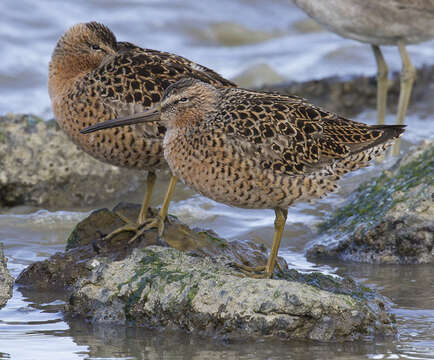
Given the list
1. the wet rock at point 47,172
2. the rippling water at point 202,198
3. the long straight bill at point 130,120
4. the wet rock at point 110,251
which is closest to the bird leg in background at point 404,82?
the rippling water at point 202,198

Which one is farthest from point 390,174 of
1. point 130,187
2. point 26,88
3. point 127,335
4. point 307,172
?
point 26,88

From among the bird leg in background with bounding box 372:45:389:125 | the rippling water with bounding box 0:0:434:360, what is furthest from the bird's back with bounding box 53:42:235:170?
the bird leg in background with bounding box 372:45:389:125

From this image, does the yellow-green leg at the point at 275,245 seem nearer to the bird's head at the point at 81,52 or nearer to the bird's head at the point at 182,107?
the bird's head at the point at 182,107

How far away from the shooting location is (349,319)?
4672mm

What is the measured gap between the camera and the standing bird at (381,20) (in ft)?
30.0

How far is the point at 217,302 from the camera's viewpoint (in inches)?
185

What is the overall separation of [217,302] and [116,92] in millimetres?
1760

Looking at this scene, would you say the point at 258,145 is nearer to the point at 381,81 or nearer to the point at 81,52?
the point at 81,52

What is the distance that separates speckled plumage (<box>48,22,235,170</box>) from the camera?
573 centimetres

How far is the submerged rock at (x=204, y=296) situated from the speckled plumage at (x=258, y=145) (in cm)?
52

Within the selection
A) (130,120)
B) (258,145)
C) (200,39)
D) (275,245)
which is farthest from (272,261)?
(200,39)

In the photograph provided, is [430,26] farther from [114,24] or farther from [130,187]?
[114,24]

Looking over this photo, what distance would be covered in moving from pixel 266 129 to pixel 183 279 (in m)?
1.03

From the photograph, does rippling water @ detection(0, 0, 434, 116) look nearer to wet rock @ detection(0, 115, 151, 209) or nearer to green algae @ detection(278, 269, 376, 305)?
wet rock @ detection(0, 115, 151, 209)
